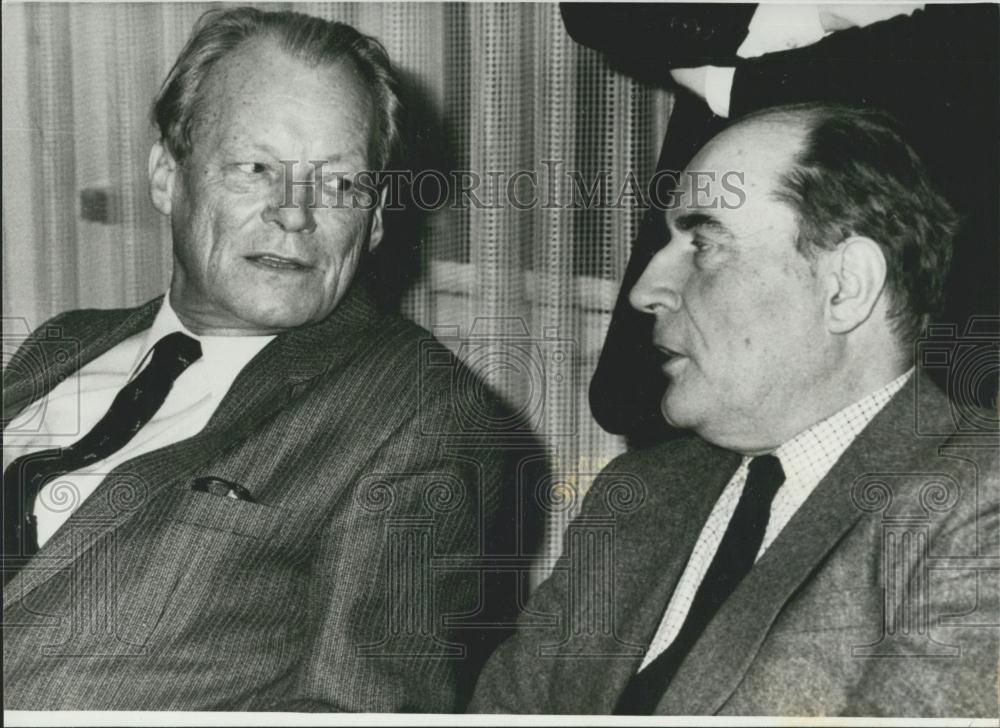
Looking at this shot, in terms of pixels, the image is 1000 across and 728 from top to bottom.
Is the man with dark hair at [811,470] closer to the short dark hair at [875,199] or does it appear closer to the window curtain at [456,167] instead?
the short dark hair at [875,199]

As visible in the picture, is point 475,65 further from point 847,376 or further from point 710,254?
point 847,376

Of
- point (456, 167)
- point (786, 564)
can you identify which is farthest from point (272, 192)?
point (786, 564)

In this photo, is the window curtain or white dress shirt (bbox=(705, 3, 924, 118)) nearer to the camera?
white dress shirt (bbox=(705, 3, 924, 118))

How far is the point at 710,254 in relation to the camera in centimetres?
120

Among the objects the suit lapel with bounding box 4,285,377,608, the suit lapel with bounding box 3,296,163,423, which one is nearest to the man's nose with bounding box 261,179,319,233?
the suit lapel with bounding box 4,285,377,608

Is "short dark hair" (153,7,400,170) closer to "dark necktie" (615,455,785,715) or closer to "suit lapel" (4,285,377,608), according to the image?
"suit lapel" (4,285,377,608)

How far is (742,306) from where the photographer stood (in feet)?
3.84

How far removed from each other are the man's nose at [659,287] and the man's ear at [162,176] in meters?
0.63

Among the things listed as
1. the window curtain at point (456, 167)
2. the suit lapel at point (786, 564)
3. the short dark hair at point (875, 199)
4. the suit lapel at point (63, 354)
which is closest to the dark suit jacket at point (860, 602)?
the suit lapel at point (786, 564)

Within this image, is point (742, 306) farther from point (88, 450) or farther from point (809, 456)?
point (88, 450)

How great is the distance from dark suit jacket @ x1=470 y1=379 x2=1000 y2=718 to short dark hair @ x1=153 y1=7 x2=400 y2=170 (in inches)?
24.0

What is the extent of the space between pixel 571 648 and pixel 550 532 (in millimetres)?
191
